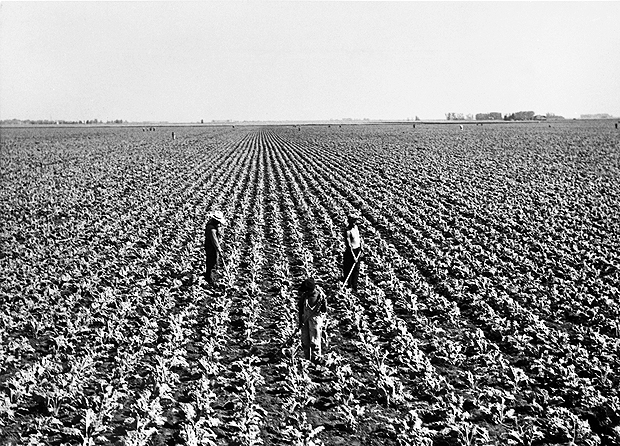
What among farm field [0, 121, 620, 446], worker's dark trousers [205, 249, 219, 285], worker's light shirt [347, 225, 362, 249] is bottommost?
Answer: farm field [0, 121, 620, 446]

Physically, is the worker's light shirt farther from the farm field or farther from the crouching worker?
the crouching worker

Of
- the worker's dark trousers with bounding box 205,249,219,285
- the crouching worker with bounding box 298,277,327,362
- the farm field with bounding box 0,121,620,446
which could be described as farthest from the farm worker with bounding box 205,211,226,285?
the crouching worker with bounding box 298,277,327,362

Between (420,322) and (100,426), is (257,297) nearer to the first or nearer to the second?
(420,322)

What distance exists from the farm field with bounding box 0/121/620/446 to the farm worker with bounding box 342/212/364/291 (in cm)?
43

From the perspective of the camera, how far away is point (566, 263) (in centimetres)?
1562

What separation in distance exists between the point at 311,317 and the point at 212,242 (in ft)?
16.2

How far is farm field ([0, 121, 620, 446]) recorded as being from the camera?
782 centimetres

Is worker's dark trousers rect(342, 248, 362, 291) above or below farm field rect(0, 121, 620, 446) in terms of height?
above

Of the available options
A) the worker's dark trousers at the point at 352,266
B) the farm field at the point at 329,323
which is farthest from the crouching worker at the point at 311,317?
the worker's dark trousers at the point at 352,266

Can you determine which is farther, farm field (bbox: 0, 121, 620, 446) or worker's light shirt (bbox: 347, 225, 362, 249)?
worker's light shirt (bbox: 347, 225, 362, 249)

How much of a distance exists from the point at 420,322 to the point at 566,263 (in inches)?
255

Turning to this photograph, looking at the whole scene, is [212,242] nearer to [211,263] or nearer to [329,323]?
[211,263]

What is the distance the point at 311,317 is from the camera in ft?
32.0

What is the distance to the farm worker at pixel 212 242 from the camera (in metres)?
13.7
